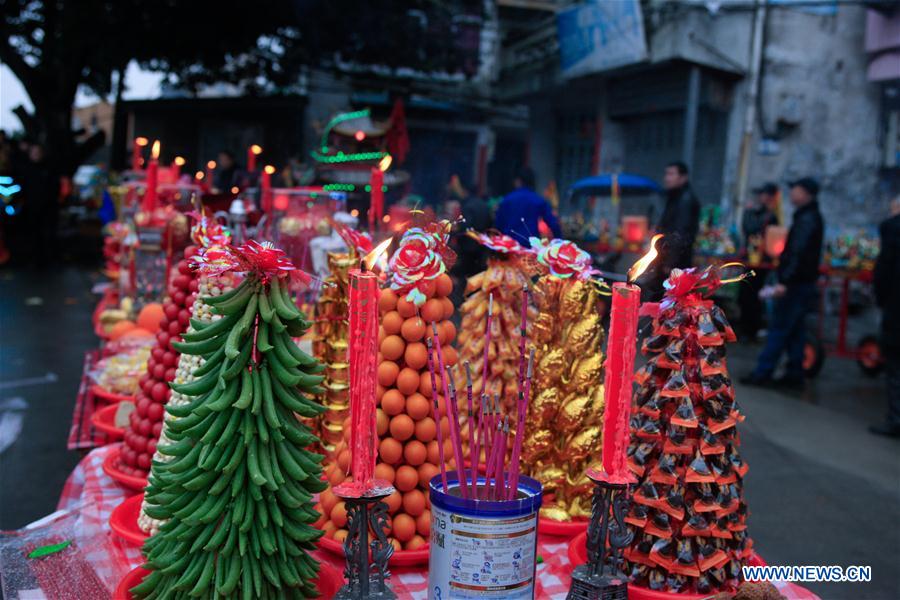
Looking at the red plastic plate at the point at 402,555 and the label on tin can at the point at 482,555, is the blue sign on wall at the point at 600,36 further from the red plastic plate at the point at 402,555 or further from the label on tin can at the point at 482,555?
the label on tin can at the point at 482,555

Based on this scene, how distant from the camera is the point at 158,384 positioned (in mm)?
2115

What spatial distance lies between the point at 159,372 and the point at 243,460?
897 mm

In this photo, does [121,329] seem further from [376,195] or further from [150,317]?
[376,195]

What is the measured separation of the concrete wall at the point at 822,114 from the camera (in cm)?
1085

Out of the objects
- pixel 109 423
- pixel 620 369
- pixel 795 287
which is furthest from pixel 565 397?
pixel 795 287

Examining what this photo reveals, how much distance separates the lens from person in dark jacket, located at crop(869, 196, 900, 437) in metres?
A: 5.03

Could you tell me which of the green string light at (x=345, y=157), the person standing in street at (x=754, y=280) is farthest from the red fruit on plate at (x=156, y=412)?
the green string light at (x=345, y=157)

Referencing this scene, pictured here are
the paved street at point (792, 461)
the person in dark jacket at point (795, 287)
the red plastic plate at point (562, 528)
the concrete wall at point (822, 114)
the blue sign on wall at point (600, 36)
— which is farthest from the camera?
the blue sign on wall at point (600, 36)

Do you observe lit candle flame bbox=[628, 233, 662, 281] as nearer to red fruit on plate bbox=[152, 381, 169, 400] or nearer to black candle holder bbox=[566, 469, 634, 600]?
black candle holder bbox=[566, 469, 634, 600]

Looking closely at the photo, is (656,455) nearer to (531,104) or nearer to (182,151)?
(531,104)

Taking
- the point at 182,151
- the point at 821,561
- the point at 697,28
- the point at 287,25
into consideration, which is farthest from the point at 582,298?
the point at 182,151

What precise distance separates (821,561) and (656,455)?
2.12 metres

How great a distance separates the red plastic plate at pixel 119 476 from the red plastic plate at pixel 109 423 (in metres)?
0.19

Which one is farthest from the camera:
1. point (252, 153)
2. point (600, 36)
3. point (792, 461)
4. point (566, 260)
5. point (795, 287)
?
point (600, 36)
